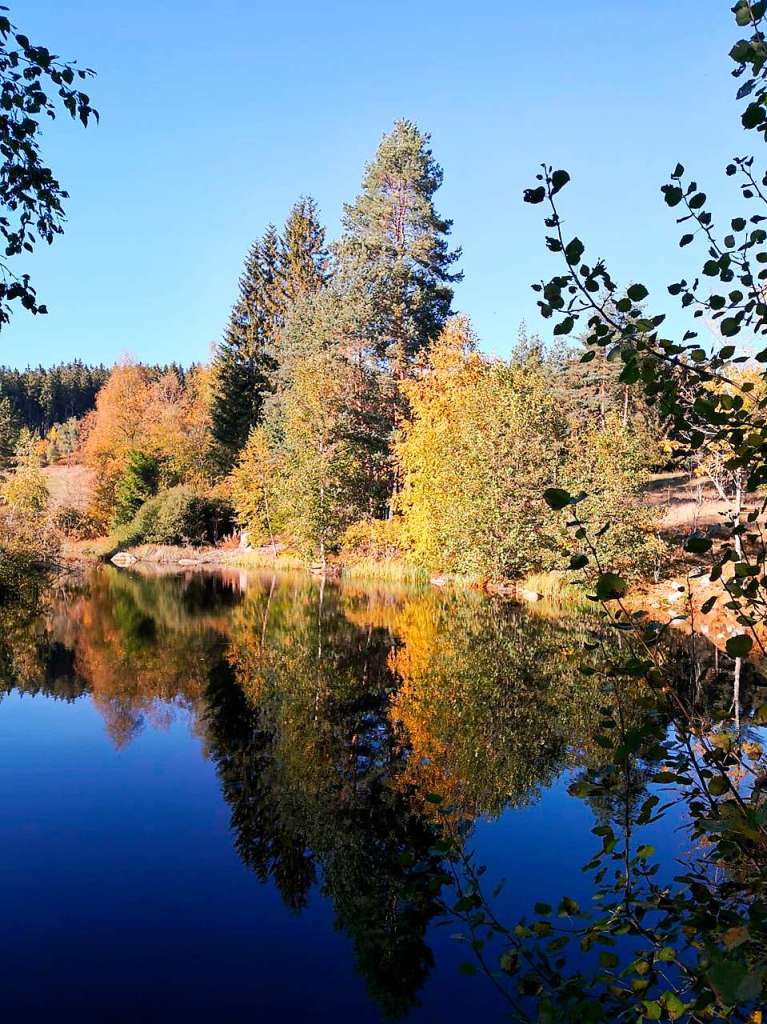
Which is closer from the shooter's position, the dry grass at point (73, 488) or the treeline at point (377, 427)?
the treeline at point (377, 427)

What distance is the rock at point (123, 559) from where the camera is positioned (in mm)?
40281

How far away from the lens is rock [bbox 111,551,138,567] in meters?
40.3

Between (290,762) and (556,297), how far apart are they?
8007 millimetres

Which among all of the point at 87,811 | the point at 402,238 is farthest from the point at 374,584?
the point at 87,811

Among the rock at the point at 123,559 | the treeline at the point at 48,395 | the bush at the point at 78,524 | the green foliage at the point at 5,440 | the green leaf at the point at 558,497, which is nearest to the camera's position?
the green leaf at the point at 558,497

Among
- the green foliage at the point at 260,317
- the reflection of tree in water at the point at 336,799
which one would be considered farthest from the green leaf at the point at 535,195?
the green foliage at the point at 260,317

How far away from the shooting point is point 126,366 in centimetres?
6166

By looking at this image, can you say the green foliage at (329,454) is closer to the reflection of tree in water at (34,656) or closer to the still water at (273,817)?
the reflection of tree in water at (34,656)

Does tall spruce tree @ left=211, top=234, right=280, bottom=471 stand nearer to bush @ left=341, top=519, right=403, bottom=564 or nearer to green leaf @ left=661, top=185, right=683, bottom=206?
bush @ left=341, top=519, right=403, bottom=564

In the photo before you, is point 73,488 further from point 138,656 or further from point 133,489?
point 138,656

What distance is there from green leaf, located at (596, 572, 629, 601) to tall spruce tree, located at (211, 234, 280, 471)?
43.1 metres

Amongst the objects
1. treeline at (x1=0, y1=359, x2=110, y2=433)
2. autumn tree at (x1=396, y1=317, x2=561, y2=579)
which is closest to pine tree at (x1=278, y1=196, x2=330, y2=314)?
autumn tree at (x1=396, y1=317, x2=561, y2=579)

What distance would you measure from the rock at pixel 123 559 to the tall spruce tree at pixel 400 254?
60.1 ft

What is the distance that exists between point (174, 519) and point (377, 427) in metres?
14.6
